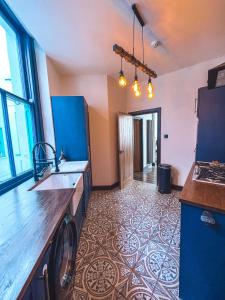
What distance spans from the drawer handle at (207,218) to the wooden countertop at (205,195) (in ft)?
0.14

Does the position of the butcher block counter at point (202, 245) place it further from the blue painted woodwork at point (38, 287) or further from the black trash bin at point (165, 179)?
the black trash bin at point (165, 179)

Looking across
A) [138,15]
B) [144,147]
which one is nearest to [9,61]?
[138,15]

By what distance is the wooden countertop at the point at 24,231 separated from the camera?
0.56 m

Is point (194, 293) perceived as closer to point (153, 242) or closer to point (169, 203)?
point (153, 242)

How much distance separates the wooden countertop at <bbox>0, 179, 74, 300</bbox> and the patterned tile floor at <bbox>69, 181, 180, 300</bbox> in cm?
83

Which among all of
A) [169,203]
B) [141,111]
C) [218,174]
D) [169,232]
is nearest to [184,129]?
[141,111]

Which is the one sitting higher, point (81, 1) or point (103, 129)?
point (81, 1)

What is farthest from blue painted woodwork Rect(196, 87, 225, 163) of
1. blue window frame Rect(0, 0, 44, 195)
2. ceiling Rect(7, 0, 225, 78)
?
blue window frame Rect(0, 0, 44, 195)

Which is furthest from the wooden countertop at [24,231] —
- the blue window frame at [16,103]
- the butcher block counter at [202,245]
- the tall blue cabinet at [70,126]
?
the tall blue cabinet at [70,126]

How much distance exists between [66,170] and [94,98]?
1.93 metres

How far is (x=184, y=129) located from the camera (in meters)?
3.18

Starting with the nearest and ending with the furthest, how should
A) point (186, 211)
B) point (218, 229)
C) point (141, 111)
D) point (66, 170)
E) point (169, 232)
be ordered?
point (218, 229), point (186, 211), point (169, 232), point (66, 170), point (141, 111)

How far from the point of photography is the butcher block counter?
94 cm

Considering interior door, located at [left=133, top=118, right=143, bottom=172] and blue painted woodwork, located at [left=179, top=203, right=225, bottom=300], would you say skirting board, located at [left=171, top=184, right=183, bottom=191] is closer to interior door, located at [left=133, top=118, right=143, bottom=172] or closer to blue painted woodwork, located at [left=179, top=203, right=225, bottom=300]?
interior door, located at [left=133, top=118, right=143, bottom=172]
